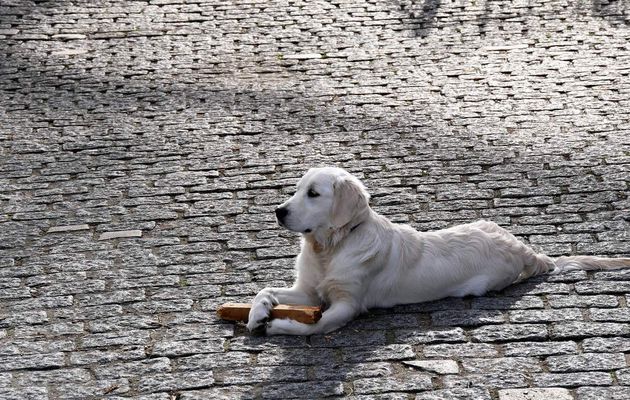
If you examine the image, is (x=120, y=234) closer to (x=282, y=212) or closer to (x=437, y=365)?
(x=282, y=212)

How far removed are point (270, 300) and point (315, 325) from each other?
336 millimetres

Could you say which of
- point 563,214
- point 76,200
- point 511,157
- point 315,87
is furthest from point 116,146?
point 563,214

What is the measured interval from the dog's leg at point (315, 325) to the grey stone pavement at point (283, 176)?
2.2 inches

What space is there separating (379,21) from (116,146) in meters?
4.84

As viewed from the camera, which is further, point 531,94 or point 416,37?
point 416,37

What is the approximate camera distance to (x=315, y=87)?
1197 centimetres

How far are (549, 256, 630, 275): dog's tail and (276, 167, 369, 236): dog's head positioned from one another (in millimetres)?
1427

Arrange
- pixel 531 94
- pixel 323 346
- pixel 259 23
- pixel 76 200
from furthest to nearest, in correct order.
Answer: pixel 259 23 < pixel 531 94 < pixel 76 200 < pixel 323 346

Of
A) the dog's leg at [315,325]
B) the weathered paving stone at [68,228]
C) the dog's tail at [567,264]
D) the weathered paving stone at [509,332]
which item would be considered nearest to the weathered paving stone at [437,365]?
the weathered paving stone at [509,332]

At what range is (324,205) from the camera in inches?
269

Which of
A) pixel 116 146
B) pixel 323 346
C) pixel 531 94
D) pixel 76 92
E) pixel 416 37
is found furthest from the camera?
pixel 416 37

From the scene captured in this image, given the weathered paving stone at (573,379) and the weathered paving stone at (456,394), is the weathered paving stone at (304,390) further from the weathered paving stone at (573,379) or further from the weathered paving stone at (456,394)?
the weathered paving stone at (573,379)

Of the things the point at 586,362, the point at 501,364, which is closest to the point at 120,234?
the point at 501,364

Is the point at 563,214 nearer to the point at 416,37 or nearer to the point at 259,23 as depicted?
the point at 416,37
